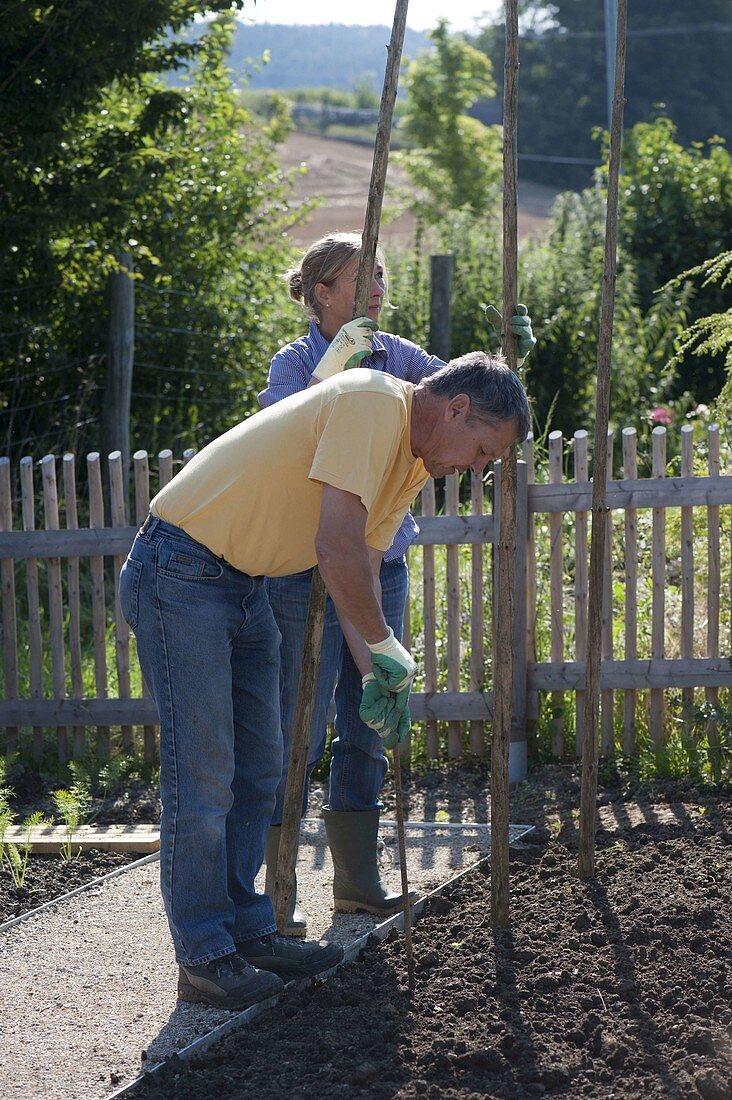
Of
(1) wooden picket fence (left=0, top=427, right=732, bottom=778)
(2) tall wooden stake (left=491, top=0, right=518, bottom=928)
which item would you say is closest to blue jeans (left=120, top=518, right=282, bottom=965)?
(2) tall wooden stake (left=491, top=0, right=518, bottom=928)

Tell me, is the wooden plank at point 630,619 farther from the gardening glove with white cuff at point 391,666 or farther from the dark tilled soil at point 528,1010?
the gardening glove with white cuff at point 391,666

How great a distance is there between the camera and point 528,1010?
2.88 m

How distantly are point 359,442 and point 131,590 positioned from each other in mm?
692

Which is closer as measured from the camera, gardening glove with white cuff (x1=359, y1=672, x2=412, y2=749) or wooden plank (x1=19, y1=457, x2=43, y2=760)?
gardening glove with white cuff (x1=359, y1=672, x2=412, y2=749)

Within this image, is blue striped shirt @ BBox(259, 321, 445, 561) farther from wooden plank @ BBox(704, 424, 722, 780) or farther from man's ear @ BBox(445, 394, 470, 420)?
wooden plank @ BBox(704, 424, 722, 780)

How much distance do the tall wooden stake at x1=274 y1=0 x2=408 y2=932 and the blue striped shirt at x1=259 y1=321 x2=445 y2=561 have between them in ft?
0.88

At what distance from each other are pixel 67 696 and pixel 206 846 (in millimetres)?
2971

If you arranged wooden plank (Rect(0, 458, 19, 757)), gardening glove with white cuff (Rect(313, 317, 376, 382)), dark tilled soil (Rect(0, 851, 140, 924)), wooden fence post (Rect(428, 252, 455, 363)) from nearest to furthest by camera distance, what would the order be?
gardening glove with white cuff (Rect(313, 317, 376, 382)) → dark tilled soil (Rect(0, 851, 140, 924)) → wooden plank (Rect(0, 458, 19, 757)) → wooden fence post (Rect(428, 252, 455, 363))

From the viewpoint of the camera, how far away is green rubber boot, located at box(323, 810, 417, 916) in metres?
3.56

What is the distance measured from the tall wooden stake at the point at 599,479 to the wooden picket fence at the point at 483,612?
1158mm

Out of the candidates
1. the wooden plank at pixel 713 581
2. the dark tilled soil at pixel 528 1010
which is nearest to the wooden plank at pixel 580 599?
the wooden plank at pixel 713 581

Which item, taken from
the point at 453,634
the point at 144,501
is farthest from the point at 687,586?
the point at 144,501

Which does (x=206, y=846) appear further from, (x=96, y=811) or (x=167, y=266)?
(x=167, y=266)

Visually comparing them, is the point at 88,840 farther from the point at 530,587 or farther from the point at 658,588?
the point at 658,588
